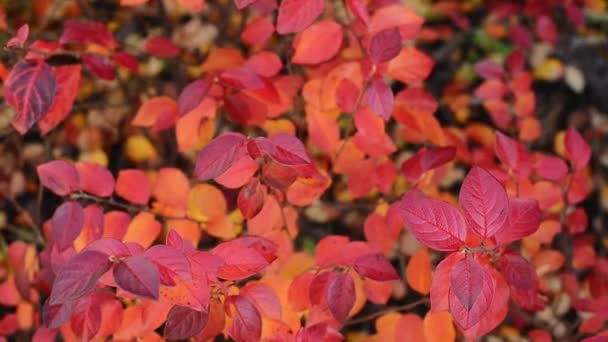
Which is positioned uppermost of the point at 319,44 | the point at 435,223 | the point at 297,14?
the point at 297,14

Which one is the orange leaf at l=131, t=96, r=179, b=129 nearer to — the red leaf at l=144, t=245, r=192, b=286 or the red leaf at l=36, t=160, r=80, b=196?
the red leaf at l=36, t=160, r=80, b=196

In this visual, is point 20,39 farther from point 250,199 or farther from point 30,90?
point 250,199

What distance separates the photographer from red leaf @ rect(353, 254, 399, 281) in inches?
45.7

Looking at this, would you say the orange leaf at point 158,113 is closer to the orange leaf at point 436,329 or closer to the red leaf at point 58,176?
the red leaf at point 58,176

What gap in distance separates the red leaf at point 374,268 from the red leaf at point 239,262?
206 millimetres

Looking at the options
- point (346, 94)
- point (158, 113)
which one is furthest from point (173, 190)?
point (346, 94)

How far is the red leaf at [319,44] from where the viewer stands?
133cm

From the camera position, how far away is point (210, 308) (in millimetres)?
1099

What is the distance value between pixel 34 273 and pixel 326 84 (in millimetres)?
779

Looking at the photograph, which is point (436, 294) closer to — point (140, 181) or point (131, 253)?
point (131, 253)

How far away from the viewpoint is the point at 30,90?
1182mm

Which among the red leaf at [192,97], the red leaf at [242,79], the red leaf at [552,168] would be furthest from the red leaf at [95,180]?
the red leaf at [552,168]

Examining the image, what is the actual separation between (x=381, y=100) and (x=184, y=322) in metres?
0.56

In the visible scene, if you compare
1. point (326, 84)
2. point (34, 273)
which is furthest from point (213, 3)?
point (34, 273)
